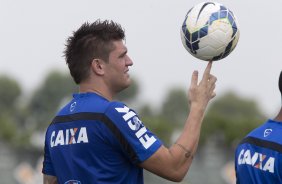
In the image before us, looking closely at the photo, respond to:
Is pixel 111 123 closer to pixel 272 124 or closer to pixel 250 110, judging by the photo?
pixel 272 124

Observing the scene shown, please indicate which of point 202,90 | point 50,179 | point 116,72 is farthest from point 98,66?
point 50,179

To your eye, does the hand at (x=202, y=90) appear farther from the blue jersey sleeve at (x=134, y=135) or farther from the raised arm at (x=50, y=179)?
the raised arm at (x=50, y=179)

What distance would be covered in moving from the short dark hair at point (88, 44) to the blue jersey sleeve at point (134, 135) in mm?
476

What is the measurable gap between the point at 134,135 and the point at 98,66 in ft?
2.03

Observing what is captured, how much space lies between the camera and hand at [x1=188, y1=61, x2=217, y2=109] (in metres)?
5.59

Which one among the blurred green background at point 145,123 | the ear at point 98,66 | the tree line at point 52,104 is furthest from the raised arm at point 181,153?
the tree line at point 52,104

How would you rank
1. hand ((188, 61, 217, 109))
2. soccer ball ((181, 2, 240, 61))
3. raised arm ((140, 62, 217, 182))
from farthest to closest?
soccer ball ((181, 2, 240, 61))
hand ((188, 61, 217, 109))
raised arm ((140, 62, 217, 182))

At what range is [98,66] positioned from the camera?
579 cm

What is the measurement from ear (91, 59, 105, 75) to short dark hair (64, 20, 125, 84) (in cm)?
3

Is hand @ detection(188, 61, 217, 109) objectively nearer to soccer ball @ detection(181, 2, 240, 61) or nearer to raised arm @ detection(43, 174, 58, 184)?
soccer ball @ detection(181, 2, 240, 61)

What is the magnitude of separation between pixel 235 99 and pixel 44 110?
26.3 meters

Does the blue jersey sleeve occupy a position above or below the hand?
below

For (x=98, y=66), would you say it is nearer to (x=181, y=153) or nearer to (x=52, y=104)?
(x=181, y=153)

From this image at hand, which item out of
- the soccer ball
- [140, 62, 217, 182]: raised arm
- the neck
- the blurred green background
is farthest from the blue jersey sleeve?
the blurred green background
